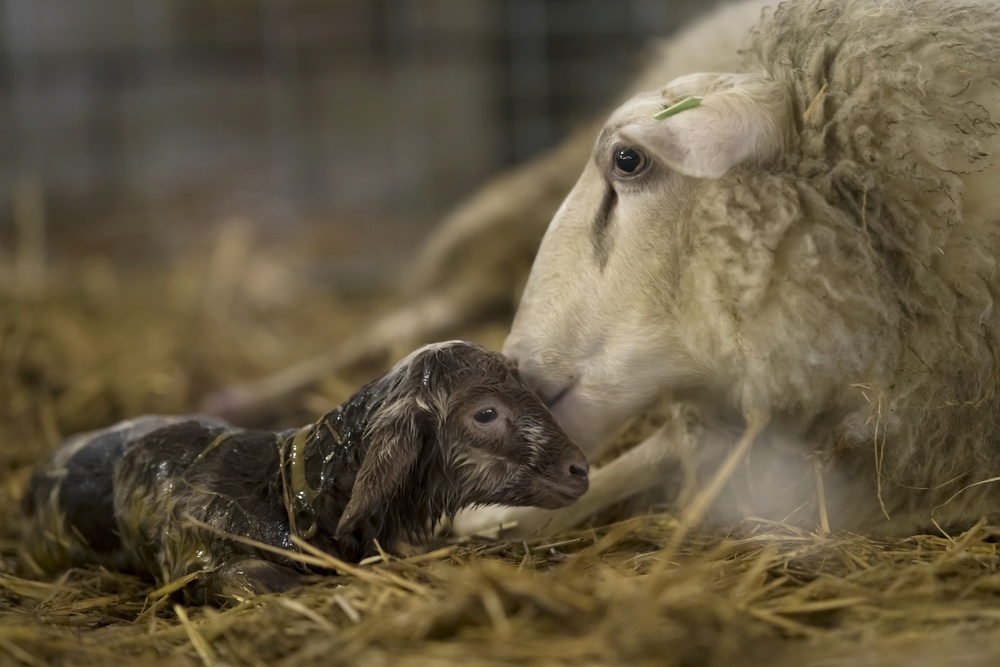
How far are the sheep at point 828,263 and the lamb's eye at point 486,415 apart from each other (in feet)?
0.83

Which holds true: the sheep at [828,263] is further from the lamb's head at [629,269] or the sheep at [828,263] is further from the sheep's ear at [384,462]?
the sheep's ear at [384,462]

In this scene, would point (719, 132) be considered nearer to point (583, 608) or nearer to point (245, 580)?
point (583, 608)

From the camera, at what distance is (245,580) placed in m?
2.09

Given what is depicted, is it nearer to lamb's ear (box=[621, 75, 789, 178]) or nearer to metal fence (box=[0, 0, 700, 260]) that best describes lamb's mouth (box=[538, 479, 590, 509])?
lamb's ear (box=[621, 75, 789, 178])

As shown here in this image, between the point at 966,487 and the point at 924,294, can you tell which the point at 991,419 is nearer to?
the point at 966,487

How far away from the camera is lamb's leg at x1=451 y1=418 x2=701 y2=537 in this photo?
8.78 feet

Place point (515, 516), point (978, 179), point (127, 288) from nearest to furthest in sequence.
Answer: point (978, 179), point (515, 516), point (127, 288)

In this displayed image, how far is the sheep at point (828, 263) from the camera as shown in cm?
217

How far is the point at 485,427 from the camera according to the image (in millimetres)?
2230

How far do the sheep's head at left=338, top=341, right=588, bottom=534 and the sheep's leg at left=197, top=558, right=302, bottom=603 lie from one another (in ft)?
0.49

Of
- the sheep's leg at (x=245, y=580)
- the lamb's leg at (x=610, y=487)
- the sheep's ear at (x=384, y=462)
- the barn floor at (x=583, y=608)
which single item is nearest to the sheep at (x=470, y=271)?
the barn floor at (x=583, y=608)

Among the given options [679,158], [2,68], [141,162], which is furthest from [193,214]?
[679,158]

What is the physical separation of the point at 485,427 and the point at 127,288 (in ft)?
17.5

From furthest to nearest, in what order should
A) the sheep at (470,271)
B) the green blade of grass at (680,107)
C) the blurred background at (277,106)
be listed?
the blurred background at (277,106) < the sheep at (470,271) < the green blade of grass at (680,107)
